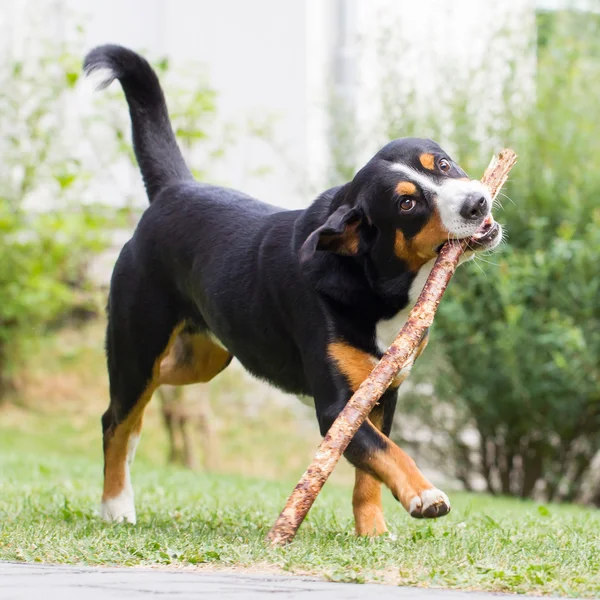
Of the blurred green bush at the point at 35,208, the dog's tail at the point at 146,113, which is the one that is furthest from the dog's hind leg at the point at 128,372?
the blurred green bush at the point at 35,208

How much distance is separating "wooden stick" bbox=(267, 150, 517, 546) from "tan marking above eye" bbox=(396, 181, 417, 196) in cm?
23

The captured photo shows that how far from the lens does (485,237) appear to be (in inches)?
153

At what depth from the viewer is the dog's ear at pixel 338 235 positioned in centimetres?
380

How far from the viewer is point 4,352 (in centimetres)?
1252

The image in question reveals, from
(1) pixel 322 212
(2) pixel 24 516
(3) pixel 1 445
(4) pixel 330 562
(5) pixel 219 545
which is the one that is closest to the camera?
(4) pixel 330 562

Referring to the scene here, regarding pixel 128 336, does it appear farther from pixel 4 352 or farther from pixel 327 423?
pixel 4 352

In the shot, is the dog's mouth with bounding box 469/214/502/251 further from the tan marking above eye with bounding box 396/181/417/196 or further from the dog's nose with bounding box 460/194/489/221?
the tan marking above eye with bounding box 396/181/417/196

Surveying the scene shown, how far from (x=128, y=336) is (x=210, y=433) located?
5733 mm

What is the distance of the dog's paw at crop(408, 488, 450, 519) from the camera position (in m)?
3.39

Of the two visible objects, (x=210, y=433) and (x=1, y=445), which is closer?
(x=210, y=433)

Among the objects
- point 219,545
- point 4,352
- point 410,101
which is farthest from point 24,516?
point 4,352

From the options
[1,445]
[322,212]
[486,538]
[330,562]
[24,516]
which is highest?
[322,212]

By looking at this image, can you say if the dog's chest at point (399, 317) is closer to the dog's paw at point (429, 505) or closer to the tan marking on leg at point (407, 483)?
→ the tan marking on leg at point (407, 483)

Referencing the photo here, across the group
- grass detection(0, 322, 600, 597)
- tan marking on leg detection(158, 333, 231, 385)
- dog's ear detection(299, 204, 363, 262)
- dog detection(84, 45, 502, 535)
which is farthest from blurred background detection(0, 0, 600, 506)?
dog's ear detection(299, 204, 363, 262)
